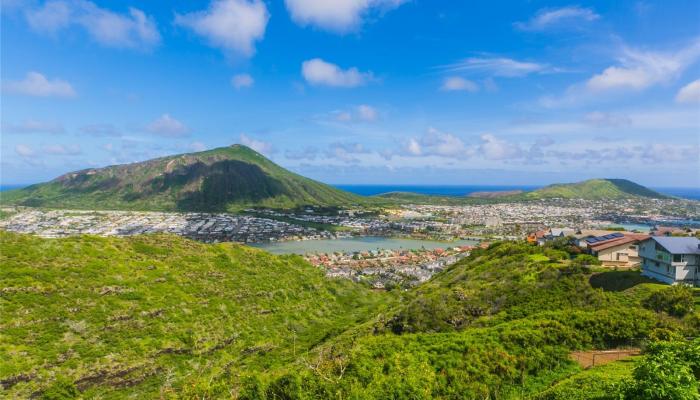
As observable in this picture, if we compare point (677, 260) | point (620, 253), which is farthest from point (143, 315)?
point (620, 253)

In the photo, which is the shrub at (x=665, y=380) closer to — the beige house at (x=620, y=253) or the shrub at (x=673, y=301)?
the shrub at (x=673, y=301)

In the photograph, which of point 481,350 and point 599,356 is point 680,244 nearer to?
point 599,356

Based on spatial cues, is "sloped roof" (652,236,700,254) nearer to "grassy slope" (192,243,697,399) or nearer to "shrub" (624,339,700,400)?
"grassy slope" (192,243,697,399)

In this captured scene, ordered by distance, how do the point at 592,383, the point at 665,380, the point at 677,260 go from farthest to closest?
the point at 677,260, the point at 592,383, the point at 665,380

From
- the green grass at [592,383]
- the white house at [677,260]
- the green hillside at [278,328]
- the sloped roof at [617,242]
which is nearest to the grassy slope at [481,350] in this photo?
the green hillside at [278,328]

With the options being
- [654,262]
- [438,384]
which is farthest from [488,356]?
[654,262]
